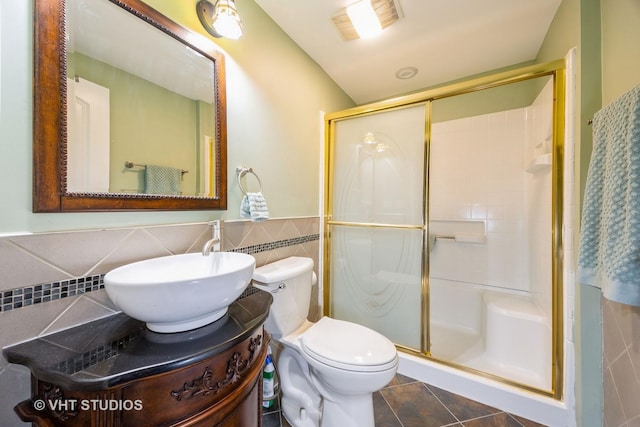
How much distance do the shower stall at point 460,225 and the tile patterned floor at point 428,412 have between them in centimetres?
17

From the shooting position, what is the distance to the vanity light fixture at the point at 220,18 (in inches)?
40.4

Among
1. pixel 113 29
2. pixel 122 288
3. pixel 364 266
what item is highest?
pixel 113 29

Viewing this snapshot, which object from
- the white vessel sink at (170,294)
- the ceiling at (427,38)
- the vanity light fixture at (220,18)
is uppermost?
the ceiling at (427,38)

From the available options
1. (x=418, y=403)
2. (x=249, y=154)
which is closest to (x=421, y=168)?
(x=249, y=154)

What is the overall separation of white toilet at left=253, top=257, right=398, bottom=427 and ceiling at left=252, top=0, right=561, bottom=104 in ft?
5.03

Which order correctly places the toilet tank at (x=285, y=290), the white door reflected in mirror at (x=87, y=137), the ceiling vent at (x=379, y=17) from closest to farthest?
the white door reflected in mirror at (x=87, y=137) → the toilet tank at (x=285, y=290) → the ceiling vent at (x=379, y=17)

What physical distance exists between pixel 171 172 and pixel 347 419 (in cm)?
138

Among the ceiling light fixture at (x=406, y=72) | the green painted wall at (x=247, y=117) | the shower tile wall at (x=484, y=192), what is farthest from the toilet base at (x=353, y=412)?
the ceiling light fixture at (x=406, y=72)

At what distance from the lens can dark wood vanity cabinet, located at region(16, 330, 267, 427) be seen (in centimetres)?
52

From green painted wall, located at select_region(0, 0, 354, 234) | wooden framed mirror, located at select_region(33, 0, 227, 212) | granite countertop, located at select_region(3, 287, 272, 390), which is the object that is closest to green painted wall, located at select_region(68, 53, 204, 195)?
wooden framed mirror, located at select_region(33, 0, 227, 212)

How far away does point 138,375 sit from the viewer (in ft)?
1.71

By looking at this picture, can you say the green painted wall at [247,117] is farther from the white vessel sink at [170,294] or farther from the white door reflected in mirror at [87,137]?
the white vessel sink at [170,294]

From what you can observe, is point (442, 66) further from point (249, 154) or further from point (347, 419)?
point (347, 419)

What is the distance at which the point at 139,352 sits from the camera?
1.95 ft
